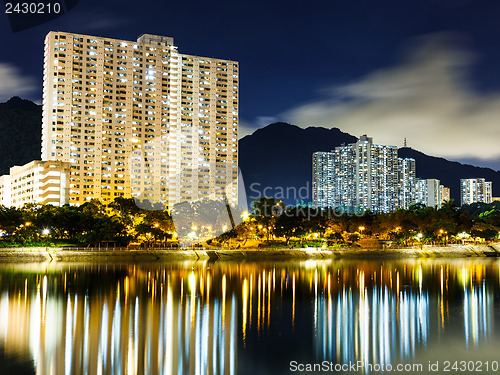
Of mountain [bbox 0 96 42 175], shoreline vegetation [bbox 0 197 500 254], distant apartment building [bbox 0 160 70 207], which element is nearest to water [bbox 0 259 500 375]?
shoreline vegetation [bbox 0 197 500 254]

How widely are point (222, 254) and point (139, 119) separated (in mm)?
70604

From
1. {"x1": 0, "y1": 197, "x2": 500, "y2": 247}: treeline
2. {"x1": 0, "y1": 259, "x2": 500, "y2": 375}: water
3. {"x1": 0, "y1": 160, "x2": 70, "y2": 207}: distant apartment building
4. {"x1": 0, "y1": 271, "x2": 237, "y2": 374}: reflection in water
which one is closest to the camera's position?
{"x1": 0, "y1": 271, "x2": 237, "y2": 374}: reflection in water

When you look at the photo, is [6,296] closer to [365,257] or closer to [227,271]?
[227,271]

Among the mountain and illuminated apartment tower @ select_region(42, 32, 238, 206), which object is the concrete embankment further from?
the mountain

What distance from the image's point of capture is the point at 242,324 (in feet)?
74.7

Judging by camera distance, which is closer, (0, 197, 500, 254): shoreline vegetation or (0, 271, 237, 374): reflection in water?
(0, 271, 237, 374): reflection in water

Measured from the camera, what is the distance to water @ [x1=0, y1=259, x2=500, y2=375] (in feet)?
53.3

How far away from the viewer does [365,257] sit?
226 ft

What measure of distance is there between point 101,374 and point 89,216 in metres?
54.5

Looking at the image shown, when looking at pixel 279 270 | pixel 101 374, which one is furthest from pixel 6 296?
pixel 279 270

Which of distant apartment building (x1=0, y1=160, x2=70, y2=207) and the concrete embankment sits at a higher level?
distant apartment building (x1=0, y1=160, x2=70, y2=207)

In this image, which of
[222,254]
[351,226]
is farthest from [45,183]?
[351,226]

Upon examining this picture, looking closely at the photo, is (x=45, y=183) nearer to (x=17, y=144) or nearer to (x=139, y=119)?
(x=139, y=119)

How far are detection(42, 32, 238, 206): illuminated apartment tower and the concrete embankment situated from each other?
59.9m
